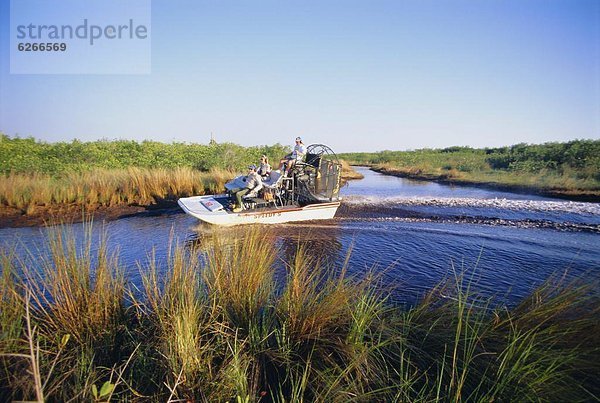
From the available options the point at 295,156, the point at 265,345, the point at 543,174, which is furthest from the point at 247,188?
the point at 543,174

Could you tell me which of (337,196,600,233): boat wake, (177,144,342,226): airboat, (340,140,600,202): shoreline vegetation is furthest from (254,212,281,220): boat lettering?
(340,140,600,202): shoreline vegetation

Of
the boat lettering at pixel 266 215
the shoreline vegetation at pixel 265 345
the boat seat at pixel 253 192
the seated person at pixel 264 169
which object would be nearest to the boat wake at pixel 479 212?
the boat lettering at pixel 266 215

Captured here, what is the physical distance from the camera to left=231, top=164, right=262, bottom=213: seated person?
10.3m

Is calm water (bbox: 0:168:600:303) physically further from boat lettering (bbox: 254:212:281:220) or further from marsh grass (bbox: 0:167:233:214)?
marsh grass (bbox: 0:167:233:214)

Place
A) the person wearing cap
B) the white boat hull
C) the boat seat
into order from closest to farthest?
the white boat hull, the boat seat, the person wearing cap

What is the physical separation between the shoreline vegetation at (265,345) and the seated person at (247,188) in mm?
6774

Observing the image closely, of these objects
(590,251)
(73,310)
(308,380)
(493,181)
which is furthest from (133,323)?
(493,181)

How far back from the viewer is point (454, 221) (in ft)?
41.8

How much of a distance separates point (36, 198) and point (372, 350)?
51.1 feet

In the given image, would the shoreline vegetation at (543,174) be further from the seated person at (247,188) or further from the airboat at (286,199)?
the seated person at (247,188)

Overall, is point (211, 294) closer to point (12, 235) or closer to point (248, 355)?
point (248, 355)

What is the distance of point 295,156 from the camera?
11938mm

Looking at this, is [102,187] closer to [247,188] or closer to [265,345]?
[247,188]

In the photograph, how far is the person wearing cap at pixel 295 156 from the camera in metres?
11.6
